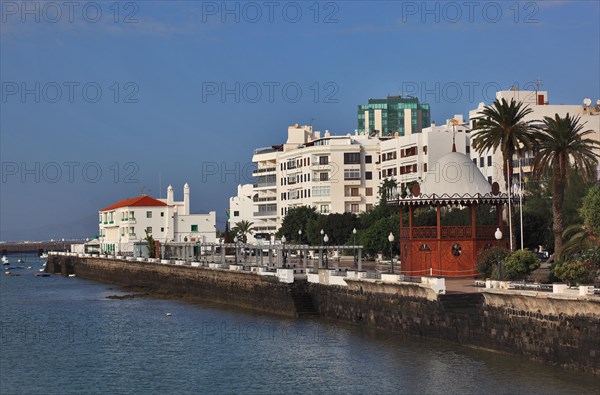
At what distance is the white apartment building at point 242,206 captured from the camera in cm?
16488

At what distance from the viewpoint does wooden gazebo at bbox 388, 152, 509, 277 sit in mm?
58438

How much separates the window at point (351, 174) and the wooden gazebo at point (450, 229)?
2819 inches

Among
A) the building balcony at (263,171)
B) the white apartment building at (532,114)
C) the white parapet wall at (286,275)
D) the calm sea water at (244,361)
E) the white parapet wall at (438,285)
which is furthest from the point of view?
the building balcony at (263,171)

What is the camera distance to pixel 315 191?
133500mm

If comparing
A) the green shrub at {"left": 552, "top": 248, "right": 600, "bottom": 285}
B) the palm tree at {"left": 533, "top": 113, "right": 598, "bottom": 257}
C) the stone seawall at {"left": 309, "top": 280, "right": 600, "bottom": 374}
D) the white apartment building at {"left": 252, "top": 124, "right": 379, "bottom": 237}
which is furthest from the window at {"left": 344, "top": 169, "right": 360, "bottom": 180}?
the green shrub at {"left": 552, "top": 248, "right": 600, "bottom": 285}

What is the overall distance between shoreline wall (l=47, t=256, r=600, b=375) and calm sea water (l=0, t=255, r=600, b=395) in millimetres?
675

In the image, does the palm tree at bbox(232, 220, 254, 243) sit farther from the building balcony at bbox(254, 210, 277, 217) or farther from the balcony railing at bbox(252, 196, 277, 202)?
the balcony railing at bbox(252, 196, 277, 202)

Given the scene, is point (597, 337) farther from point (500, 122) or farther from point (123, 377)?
point (500, 122)

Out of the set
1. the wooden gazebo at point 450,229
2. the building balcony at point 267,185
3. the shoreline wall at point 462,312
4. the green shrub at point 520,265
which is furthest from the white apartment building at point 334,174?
the green shrub at point 520,265

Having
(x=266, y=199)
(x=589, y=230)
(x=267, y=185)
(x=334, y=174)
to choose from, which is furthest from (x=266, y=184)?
(x=589, y=230)

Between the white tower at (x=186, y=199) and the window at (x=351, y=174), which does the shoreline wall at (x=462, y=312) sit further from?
the white tower at (x=186, y=199)

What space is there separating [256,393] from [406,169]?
8582 centimetres

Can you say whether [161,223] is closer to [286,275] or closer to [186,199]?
[186,199]

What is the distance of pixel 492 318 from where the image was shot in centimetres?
4222
